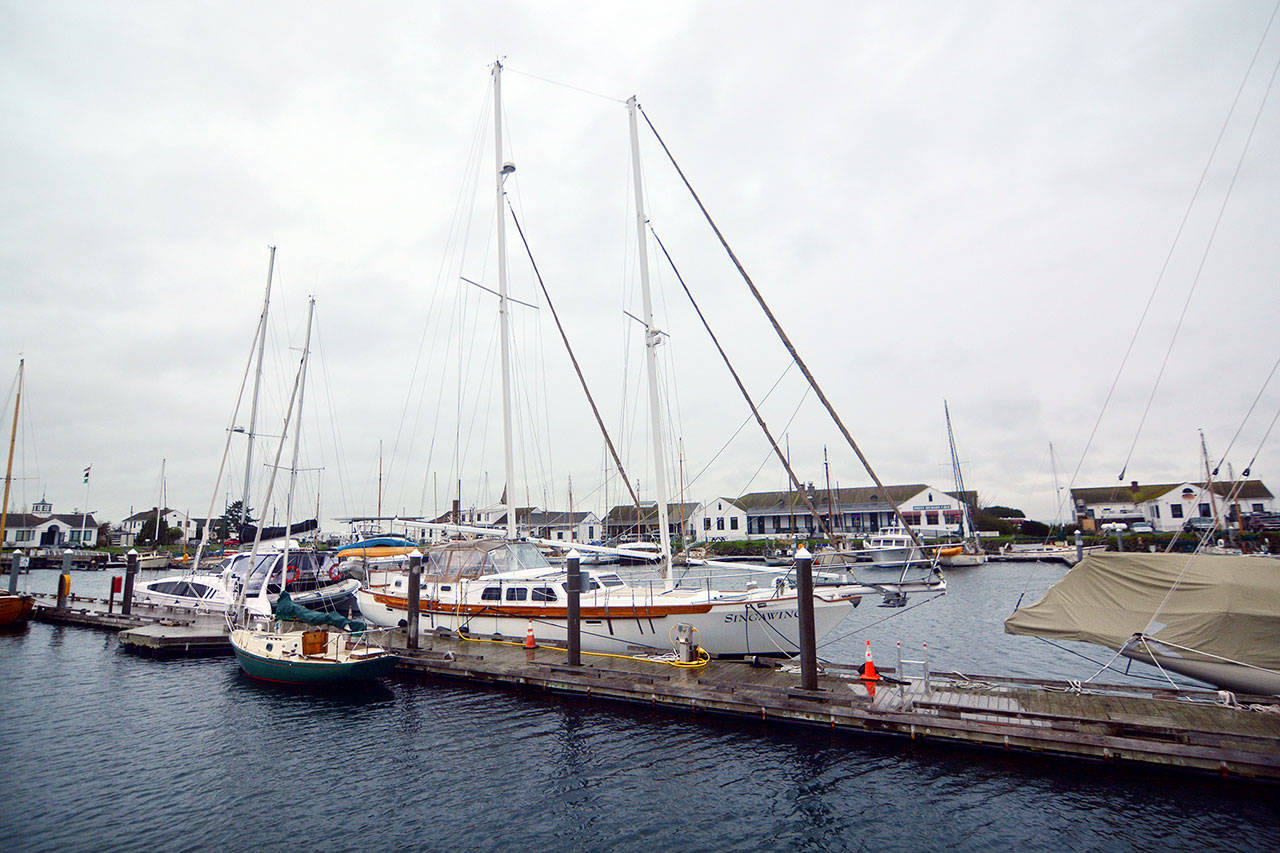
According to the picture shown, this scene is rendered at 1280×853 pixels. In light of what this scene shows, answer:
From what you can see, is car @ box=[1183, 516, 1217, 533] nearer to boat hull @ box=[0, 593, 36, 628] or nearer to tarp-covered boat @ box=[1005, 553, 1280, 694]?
tarp-covered boat @ box=[1005, 553, 1280, 694]

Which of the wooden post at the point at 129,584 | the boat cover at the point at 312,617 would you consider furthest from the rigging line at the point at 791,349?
the wooden post at the point at 129,584

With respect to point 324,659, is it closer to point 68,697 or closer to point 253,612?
point 68,697

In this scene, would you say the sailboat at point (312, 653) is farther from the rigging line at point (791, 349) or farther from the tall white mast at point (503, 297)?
the rigging line at point (791, 349)

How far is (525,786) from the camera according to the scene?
14.4 metres

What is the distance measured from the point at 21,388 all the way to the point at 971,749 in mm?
52888

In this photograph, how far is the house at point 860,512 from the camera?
93.8 metres

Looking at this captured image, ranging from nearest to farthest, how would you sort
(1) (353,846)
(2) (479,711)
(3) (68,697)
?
(1) (353,846)
(2) (479,711)
(3) (68,697)

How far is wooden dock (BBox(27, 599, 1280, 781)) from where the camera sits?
13.3 meters

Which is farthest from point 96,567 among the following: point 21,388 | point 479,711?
point 479,711

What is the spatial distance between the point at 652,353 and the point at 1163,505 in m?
97.1

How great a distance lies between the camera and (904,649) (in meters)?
28.4

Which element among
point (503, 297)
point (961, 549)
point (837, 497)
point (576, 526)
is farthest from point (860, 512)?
point (503, 297)

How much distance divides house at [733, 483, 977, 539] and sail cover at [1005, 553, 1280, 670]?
76.2 metres

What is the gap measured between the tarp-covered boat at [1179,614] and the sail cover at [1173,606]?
16mm
